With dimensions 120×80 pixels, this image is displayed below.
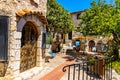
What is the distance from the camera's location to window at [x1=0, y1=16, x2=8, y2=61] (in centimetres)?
566

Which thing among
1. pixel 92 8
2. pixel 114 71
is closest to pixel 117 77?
pixel 114 71

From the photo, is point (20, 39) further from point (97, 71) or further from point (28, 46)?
point (97, 71)

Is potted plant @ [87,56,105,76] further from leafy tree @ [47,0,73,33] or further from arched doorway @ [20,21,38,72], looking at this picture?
leafy tree @ [47,0,73,33]

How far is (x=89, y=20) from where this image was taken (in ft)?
45.0

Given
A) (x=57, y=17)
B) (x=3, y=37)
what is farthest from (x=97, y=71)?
(x=57, y=17)

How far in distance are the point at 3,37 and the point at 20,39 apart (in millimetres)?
915

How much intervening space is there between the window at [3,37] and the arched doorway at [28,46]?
55.1 inches

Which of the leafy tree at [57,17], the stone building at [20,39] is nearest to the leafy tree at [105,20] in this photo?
the leafy tree at [57,17]

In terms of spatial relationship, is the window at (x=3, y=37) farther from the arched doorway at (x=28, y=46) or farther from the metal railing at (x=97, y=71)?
the metal railing at (x=97, y=71)

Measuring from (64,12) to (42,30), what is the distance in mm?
9352

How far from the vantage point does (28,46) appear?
25.2 feet

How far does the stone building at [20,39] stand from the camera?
18.9 feet

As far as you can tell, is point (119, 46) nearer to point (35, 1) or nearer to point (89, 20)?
point (89, 20)

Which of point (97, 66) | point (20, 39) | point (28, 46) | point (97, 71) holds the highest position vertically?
point (20, 39)
